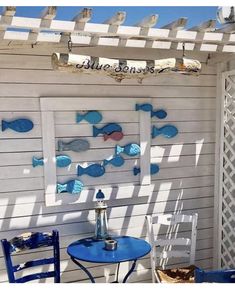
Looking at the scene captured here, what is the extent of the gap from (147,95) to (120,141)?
1.75ft

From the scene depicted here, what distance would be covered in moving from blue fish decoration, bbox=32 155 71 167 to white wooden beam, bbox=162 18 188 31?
1.40 metres

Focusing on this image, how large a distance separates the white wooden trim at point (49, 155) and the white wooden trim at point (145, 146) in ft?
2.85

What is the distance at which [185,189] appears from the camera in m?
3.42

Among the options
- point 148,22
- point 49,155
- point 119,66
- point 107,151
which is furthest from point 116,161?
point 148,22

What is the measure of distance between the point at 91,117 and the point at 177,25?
1.11 metres

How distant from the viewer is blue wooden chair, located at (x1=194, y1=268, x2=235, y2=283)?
1444 millimetres

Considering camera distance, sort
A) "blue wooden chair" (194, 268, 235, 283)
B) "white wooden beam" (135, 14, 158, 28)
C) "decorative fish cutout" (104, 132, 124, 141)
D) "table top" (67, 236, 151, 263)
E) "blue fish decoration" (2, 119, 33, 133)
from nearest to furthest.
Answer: "blue wooden chair" (194, 268, 235, 283) < "white wooden beam" (135, 14, 158, 28) < "table top" (67, 236, 151, 263) < "blue fish decoration" (2, 119, 33, 133) < "decorative fish cutout" (104, 132, 124, 141)

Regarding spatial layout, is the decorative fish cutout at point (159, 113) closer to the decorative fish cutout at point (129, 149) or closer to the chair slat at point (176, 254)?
the decorative fish cutout at point (129, 149)

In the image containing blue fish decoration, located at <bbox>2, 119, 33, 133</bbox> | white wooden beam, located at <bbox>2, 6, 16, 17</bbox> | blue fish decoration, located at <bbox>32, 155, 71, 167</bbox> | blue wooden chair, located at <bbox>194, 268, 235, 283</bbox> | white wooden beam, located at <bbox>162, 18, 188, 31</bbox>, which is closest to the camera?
blue wooden chair, located at <bbox>194, 268, 235, 283</bbox>

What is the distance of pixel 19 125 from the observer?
108 inches

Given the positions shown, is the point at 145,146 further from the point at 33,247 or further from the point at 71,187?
the point at 33,247

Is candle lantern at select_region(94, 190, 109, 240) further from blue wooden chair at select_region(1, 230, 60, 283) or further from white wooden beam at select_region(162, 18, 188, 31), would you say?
white wooden beam at select_region(162, 18, 188, 31)

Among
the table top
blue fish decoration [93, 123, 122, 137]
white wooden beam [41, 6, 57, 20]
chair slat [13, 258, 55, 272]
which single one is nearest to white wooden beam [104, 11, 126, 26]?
white wooden beam [41, 6, 57, 20]

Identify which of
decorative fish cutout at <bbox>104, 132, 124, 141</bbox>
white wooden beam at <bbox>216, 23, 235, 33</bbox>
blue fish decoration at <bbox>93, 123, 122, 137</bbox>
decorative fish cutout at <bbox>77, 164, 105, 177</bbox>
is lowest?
decorative fish cutout at <bbox>77, 164, 105, 177</bbox>
